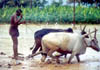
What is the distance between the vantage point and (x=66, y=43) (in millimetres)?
4270

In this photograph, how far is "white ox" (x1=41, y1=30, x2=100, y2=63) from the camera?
4.26 metres

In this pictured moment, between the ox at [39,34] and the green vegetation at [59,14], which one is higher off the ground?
the green vegetation at [59,14]

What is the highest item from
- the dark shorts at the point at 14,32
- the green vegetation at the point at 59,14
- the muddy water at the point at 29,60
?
the green vegetation at the point at 59,14

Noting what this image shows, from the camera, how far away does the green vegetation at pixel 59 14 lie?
4.15 meters

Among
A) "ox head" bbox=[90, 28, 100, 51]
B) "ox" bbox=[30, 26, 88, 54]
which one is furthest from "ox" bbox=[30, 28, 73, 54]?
"ox head" bbox=[90, 28, 100, 51]

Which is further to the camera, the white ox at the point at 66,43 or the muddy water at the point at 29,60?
the white ox at the point at 66,43

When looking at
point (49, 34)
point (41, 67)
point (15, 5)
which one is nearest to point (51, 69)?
point (41, 67)

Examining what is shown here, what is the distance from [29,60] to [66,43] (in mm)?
368

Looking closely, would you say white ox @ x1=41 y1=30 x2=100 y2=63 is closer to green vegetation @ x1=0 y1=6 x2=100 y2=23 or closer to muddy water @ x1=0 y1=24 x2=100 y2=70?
muddy water @ x1=0 y1=24 x2=100 y2=70

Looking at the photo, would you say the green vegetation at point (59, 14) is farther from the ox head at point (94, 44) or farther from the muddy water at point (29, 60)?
the ox head at point (94, 44)

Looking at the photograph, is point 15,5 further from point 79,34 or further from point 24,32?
point 79,34

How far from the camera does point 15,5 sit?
4.19 meters

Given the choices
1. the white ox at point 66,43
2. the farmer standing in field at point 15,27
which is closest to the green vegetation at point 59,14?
the farmer standing in field at point 15,27

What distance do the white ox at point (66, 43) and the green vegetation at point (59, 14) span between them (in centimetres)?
18
